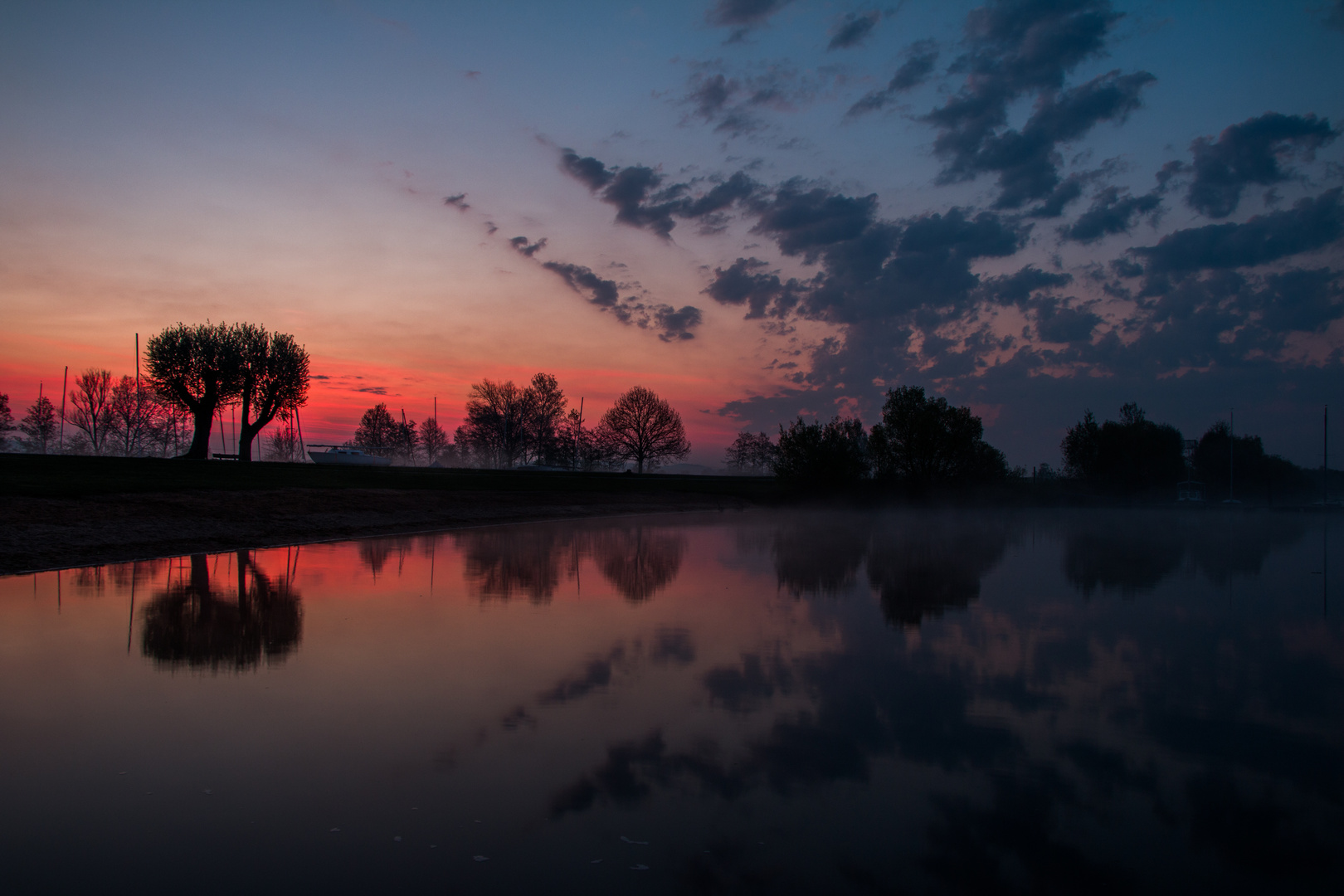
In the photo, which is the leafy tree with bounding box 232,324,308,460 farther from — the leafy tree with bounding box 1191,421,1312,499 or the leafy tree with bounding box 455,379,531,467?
the leafy tree with bounding box 1191,421,1312,499

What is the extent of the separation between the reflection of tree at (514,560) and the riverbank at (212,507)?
12.1ft

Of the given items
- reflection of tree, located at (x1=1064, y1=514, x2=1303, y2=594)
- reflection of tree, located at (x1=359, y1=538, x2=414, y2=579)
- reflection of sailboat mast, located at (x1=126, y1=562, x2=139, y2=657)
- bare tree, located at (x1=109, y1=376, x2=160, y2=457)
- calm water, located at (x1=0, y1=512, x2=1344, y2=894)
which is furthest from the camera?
bare tree, located at (x1=109, y1=376, x2=160, y2=457)

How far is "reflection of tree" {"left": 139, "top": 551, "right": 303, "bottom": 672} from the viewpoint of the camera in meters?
8.23

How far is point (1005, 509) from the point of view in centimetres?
6994

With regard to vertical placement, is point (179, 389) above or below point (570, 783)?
above

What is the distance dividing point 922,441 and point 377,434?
76.2 metres

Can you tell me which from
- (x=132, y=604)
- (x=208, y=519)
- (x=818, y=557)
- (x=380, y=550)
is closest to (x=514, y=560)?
(x=380, y=550)

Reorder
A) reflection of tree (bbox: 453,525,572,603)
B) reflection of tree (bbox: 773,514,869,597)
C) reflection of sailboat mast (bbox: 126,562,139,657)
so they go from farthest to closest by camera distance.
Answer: reflection of tree (bbox: 773,514,869,597)
reflection of tree (bbox: 453,525,572,603)
reflection of sailboat mast (bbox: 126,562,139,657)

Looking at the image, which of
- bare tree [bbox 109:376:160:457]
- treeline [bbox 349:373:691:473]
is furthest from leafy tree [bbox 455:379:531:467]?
bare tree [bbox 109:376:160:457]

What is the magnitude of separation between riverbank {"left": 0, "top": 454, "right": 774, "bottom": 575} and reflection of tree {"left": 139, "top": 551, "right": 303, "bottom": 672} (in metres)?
5.21

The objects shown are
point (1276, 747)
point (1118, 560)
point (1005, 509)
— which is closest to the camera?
point (1276, 747)

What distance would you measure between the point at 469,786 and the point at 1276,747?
6460 mm

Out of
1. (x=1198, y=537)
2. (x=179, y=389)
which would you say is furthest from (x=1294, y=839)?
(x=179, y=389)

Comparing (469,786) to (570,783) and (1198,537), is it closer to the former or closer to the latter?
(570,783)
